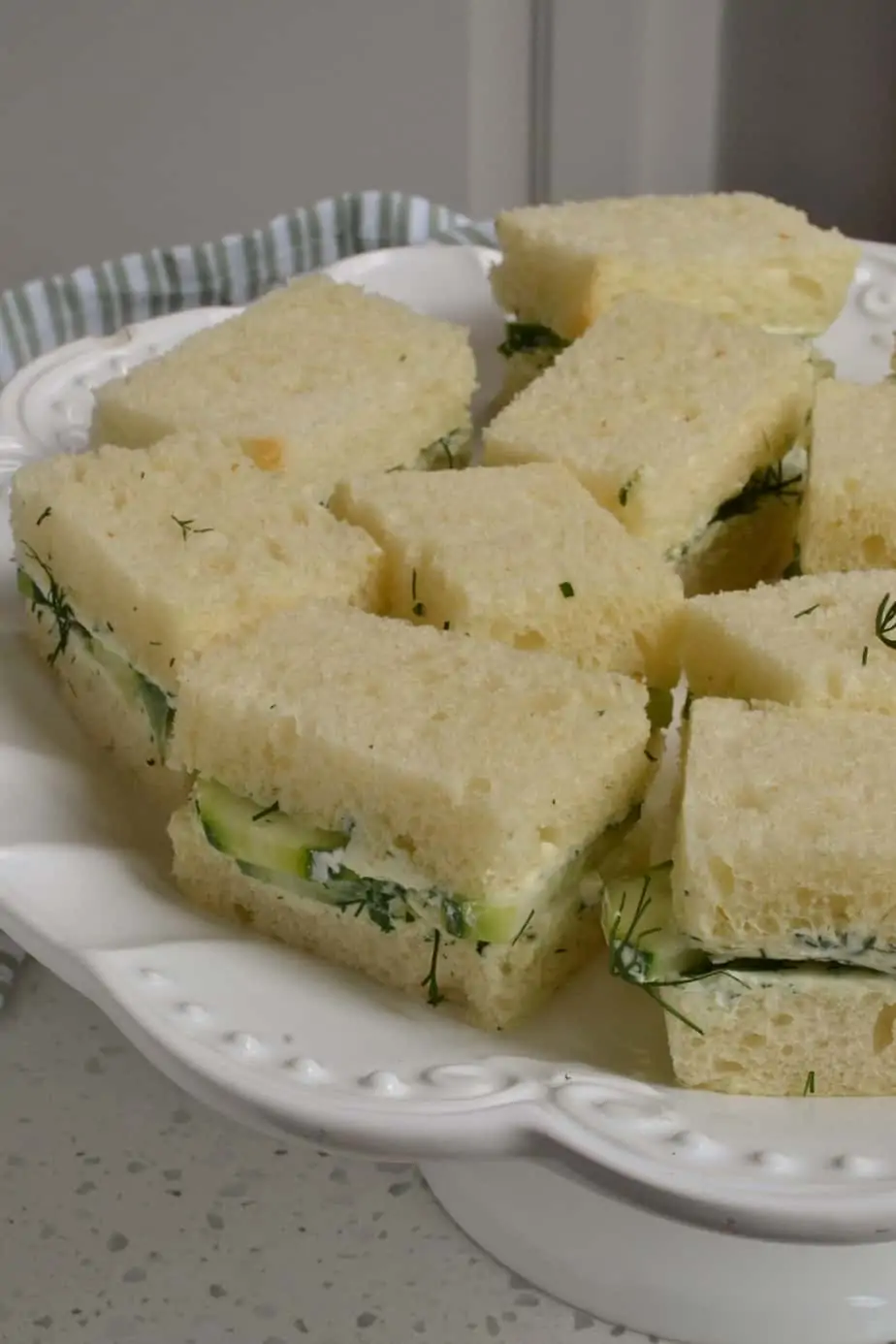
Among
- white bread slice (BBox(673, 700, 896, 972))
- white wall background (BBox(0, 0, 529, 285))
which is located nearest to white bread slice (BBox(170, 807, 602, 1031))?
white bread slice (BBox(673, 700, 896, 972))

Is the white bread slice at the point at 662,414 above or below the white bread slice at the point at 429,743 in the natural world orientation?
above

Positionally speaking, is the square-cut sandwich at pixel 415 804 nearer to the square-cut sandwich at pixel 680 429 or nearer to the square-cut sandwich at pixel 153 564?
the square-cut sandwich at pixel 153 564

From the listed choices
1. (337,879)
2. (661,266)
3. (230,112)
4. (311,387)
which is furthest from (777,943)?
(230,112)

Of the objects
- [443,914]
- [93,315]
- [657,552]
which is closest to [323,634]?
[443,914]

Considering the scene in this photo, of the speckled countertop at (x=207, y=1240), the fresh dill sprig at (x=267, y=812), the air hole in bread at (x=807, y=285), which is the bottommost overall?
the speckled countertop at (x=207, y=1240)

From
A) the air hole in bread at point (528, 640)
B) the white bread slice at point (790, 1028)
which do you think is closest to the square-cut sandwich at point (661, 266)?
the air hole in bread at point (528, 640)

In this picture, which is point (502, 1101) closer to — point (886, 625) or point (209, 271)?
point (886, 625)

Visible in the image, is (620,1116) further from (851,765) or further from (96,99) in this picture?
(96,99)
